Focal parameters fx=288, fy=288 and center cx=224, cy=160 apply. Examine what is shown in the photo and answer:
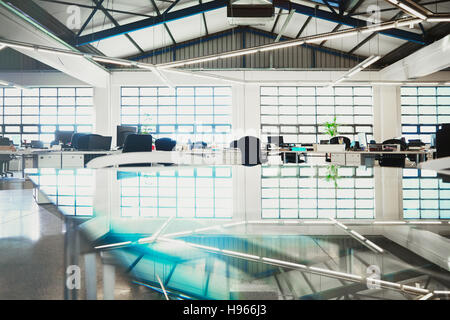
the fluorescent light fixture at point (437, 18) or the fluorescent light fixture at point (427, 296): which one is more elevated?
the fluorescent light fixture at point (437, 18)

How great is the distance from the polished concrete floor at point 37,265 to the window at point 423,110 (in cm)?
1546

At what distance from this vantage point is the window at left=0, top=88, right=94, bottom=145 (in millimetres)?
13188

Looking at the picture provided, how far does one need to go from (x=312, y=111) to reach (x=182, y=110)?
612 cm

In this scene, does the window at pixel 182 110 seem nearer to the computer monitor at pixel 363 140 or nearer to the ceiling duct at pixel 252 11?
the ceiling duct at pixel 252 11

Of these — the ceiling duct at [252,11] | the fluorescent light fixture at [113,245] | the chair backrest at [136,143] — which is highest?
the ceiling duct at [252,11]

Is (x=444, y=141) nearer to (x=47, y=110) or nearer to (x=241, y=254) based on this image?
(x=241, y=254)

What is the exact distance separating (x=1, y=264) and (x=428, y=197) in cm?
110

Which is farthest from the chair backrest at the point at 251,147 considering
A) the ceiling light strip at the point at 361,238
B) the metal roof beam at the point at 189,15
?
the metal roof beam at the point at 189,15

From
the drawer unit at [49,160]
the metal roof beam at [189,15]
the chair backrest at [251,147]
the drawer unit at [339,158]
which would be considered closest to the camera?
the chair backrest at [251,147]

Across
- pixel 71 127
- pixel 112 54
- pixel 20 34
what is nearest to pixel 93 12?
pixel 20 34

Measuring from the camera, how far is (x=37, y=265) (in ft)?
1.09

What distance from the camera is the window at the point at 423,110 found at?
1305 centimetres

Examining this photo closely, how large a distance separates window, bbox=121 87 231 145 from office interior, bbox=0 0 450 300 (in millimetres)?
67

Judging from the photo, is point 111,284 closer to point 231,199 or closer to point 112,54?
point 231,199
